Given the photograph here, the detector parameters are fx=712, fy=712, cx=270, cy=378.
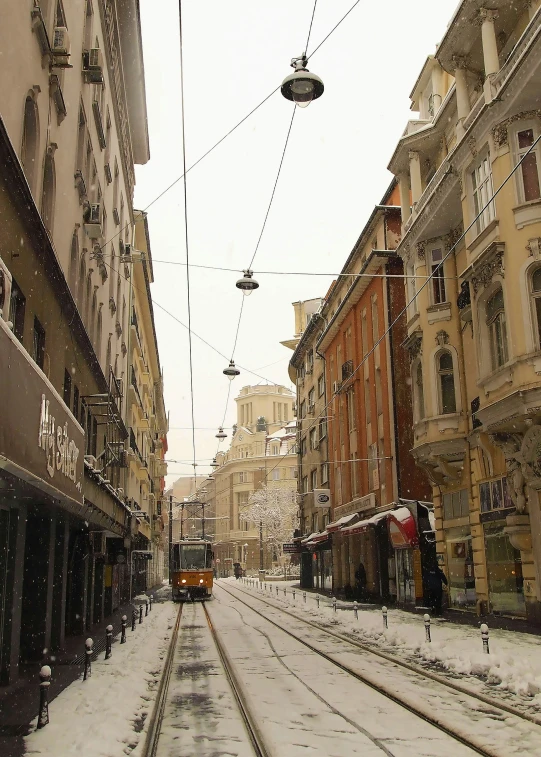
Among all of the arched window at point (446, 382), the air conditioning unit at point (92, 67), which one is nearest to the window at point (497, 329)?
the arched window at point (446, 382)

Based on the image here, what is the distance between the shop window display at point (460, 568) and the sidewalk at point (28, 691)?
11.1 m

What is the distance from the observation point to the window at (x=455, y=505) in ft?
75.0

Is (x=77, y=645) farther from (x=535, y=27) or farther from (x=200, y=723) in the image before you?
(x=535, y=27)

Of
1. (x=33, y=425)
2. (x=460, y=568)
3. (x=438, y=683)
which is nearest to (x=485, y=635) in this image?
(x=438, y=683)

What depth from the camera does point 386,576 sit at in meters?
31.0

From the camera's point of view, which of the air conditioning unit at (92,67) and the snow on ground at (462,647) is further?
the air conditioning unit at (92,67)

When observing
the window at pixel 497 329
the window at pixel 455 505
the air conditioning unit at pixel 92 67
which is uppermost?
the air conditioning unit at pixel 92 67

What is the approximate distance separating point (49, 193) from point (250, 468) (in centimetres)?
8967

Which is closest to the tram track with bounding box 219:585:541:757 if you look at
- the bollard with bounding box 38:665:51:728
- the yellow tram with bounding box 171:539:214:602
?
the bollard with bounding box 38:665:51:728

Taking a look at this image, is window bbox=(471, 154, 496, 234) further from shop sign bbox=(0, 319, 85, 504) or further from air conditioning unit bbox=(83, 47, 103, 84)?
shop sign bbox=(0, 319, 85, 504)

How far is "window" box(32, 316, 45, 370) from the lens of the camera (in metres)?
13.1

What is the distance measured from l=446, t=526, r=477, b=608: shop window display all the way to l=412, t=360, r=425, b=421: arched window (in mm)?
4051

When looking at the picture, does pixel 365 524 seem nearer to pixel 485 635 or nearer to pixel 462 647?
pixel 462 647

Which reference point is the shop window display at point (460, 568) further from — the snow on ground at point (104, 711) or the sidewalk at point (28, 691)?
the snow on ground at point (104, 711)
